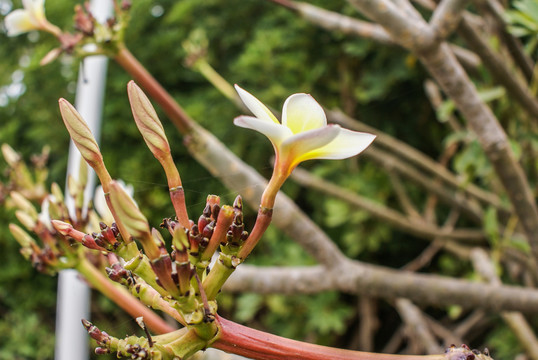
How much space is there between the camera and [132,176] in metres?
1.39

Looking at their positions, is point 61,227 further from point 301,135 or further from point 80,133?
point 301,135

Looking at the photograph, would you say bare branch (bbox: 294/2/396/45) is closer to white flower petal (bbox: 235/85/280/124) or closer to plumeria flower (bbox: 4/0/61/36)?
plumeria flower (bbox: 4/0/61/36)

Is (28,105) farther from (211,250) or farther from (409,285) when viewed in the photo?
(211,250)

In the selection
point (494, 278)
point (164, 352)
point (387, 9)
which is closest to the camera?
point (164, 352)

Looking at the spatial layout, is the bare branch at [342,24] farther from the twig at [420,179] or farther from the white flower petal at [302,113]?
the white flower petal at [302,113]

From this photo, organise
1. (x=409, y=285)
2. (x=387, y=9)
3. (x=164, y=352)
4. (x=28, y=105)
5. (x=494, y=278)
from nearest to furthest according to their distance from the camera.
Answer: (x=164, y=352) < (x=387, y=9) < (x=409, y=285) < (x=494, y=278) < (x=28, y=105)

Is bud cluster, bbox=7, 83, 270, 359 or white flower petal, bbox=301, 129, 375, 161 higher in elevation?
white flower petal, bbox=301, 129, 375, 161

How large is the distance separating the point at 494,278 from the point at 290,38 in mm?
882

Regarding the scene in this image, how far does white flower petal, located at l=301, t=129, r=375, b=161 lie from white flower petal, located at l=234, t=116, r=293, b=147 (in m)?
0.02

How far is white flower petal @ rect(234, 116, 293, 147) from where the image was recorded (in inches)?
9.6

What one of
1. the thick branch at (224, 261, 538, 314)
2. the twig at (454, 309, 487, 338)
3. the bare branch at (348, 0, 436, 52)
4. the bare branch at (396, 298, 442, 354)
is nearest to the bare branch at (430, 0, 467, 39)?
the bare branch at (348, 0, 436, 52)

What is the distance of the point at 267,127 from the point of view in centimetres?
26

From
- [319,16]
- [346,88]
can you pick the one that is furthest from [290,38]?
[319,16]

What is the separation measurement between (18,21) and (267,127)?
509 mm
